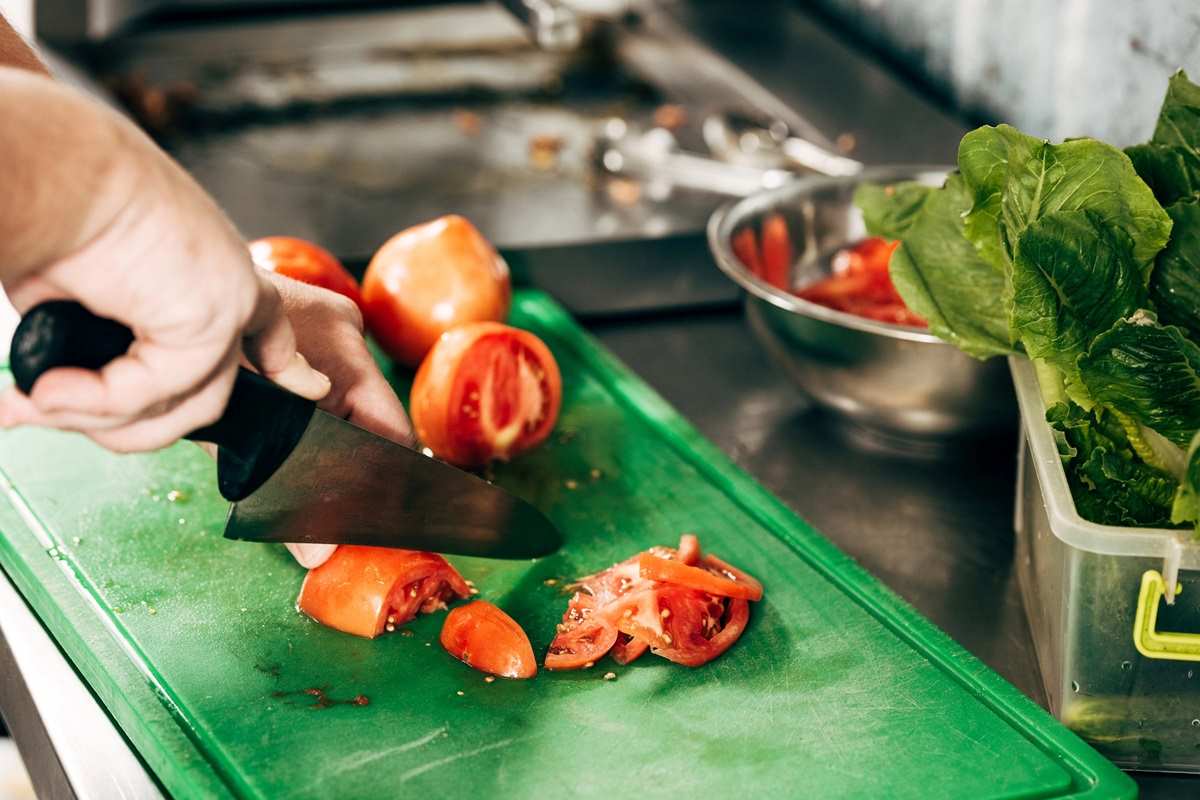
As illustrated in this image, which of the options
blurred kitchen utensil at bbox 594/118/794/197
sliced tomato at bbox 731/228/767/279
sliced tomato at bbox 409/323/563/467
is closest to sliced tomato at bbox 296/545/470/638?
sliced tomato at bbox 409/323/563/467

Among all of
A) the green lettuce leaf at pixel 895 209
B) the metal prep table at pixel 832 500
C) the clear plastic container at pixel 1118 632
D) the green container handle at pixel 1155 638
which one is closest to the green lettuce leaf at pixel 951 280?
the green lettuce leaf at pixel 895 209

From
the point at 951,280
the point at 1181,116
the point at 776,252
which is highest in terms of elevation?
the point at 1181,116

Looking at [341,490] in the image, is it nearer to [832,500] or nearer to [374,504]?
[374,504]

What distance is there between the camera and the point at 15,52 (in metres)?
1.53

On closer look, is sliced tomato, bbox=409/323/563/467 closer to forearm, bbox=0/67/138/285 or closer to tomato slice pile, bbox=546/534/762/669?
tomato slice pile, bbox=546/534/762/669

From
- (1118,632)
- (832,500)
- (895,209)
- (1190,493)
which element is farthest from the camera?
(832,500)

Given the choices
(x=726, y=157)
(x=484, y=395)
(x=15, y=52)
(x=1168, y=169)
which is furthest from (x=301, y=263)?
(x=1168, y=169)

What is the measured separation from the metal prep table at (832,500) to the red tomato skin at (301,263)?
0.46 m

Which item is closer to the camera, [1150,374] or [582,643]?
[1150,374]

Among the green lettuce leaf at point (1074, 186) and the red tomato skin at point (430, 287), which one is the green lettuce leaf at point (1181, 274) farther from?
the red tomato skin at point (430, 287)

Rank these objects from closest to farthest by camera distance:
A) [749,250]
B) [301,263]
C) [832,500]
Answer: [832,500] < [301,263] < [749,250]

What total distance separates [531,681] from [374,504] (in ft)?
0.82

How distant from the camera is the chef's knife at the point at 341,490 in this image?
1.35 m

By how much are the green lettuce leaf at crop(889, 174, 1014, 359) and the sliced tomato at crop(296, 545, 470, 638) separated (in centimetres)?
58
